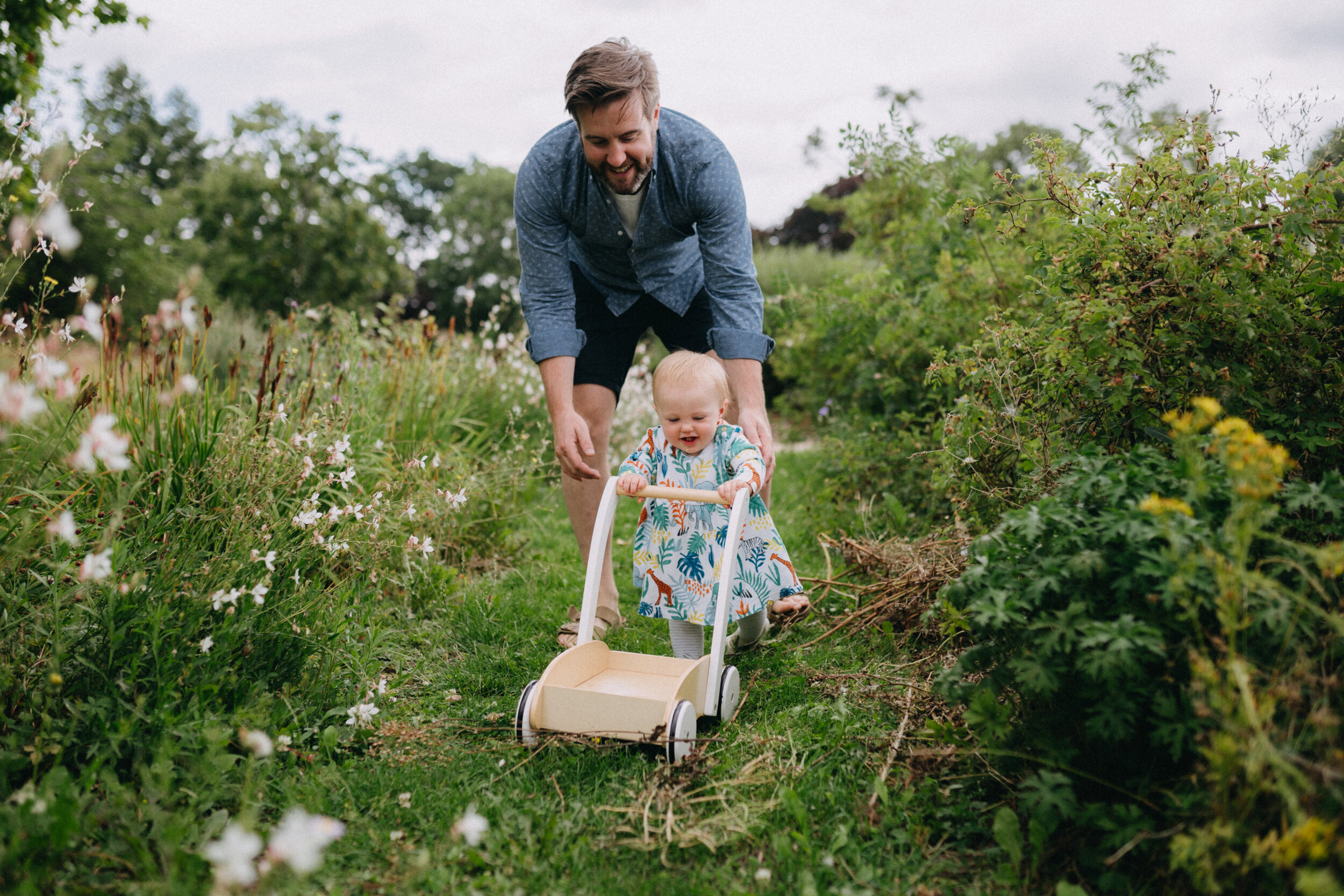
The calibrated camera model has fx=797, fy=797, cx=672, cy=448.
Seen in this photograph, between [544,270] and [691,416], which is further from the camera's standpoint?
[544,270]

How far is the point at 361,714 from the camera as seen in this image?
213 cm

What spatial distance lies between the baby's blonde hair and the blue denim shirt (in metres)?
0.07

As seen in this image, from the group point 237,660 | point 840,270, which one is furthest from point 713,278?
point 840,270

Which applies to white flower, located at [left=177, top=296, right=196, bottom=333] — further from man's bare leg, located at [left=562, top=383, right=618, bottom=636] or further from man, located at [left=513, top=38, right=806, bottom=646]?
man's bare leg, located at [left=562, top=383, right=618, bottom=636]

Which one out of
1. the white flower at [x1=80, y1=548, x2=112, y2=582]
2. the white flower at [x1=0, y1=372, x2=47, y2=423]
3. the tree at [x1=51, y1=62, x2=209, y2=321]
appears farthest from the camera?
the tree at [x1=51, y1=62, x2=209, y2=321]

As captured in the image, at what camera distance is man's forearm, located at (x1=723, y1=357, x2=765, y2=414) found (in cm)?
268

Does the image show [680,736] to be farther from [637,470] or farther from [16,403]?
[16,403]

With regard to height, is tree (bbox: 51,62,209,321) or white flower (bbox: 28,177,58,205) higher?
tree (bbox: 51,62,209,321)

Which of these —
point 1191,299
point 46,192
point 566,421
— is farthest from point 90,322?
point 1191,299

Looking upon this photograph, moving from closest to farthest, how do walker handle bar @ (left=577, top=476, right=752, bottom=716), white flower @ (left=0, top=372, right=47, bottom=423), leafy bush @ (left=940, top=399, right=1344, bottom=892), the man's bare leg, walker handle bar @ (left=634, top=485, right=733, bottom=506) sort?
white flower @ (left=0, top=372, right=47, bottom=423)
leafy bush @ (left=940, top=399, right=1344, bottom=892)
walker handle bar @ (left=577, top=476, right=752, bottom=716)
walker handle bar @ (left=634, top=485, right=733, bottom=506)
the man's bare leg

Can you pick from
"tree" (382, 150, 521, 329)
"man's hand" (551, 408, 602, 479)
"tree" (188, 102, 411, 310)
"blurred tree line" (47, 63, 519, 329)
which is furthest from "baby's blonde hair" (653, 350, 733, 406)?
"tree" (382, 150, 521, 329)

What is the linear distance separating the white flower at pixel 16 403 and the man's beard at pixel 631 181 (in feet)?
5.68

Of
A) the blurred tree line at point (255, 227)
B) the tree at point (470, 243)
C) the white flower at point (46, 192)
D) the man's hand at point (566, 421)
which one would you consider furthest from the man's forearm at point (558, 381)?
the tree at point (470, 243)

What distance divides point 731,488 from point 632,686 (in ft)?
2.13
